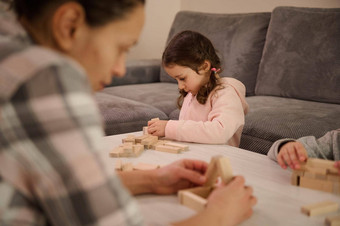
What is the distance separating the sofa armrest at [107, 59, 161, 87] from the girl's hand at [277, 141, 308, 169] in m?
2.55

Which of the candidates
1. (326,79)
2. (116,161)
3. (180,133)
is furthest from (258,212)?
(326,79)

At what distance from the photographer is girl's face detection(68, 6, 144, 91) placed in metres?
0.71

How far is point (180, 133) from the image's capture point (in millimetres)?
1803

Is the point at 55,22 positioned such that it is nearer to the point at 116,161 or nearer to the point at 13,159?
→ the point at 13,159

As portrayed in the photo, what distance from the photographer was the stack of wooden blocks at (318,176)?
46.0 inches

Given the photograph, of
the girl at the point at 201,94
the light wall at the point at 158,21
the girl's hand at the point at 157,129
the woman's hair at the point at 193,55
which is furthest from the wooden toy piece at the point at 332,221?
the light wall at the point at 158,21

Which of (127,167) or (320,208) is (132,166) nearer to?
(127,167)

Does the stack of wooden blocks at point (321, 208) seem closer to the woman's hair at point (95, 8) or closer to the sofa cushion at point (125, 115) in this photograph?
the woman's hair at point (95, 8)

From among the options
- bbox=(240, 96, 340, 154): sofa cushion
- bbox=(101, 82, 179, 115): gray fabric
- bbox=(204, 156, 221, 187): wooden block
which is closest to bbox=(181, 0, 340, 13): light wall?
bbox=(101, 82, 179, 115): gray fabric

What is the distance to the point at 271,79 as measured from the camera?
3.08 m

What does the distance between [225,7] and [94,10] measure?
12.3 feet

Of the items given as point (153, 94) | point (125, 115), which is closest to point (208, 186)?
point (125, 115)

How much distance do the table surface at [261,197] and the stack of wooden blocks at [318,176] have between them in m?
0.02

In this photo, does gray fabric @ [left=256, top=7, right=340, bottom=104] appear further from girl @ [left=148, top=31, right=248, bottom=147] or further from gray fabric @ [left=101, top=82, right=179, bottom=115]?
girl @ [left=148, top=31, right=248, bottom=147]
